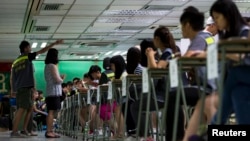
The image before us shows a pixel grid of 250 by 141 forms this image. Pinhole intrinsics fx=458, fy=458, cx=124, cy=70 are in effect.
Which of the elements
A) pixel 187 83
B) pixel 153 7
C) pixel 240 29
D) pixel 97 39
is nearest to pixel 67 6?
pixel 153 7

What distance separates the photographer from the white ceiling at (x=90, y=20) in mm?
9672

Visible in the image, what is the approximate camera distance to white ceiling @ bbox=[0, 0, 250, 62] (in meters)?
9.67

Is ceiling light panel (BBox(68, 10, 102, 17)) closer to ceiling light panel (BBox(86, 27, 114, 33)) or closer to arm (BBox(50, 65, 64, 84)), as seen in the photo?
ceiling light panel (BBox(86, 27, 114, 33))

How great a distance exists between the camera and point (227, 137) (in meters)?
2.14

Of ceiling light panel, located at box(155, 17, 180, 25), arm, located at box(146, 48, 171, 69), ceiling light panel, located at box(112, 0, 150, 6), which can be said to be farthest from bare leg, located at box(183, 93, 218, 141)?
ceiling light panel, located at box(155, 17, 180, 25)

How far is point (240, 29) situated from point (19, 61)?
4.88 meters

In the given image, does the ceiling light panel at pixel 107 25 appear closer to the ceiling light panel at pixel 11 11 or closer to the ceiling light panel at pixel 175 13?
the ceiling light panel at pixel 175 13

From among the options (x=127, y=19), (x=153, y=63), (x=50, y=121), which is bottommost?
(x=50, y=121)

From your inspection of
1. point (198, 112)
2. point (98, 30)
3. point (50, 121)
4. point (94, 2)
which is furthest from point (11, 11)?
point (198, 112)

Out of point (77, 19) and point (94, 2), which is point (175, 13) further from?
point (77, 19)

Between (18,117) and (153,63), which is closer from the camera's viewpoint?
(153,63)

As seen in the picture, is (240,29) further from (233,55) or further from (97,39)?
(97,39)

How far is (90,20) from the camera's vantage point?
11.5 m

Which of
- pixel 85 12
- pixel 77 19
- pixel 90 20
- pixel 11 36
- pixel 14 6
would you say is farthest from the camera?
pixel 11 36
